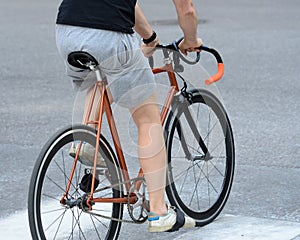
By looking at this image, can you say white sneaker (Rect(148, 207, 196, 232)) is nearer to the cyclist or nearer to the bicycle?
the cyclist

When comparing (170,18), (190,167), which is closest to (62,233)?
(190,167)

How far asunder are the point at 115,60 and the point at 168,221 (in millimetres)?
962

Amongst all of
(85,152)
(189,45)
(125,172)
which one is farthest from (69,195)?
(189,45)

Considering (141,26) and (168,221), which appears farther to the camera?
(141,26)

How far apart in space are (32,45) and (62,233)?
8.52 m

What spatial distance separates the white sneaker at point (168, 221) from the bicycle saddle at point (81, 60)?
91 centimetres

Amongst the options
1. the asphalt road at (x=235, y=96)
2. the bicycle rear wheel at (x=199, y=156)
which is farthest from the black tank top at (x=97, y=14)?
the asphalt road at (x=235, y=96)

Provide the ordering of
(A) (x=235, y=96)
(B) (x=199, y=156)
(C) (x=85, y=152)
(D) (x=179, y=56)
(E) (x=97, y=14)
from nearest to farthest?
(E) (x=97, y=14), (C) (x=85, y=152), (D) (x=179, y=56), (B) (x=199, y=156), (A) (x=235, y=96)

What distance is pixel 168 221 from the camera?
16.1 feet

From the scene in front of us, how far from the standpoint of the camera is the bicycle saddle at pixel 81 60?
451 centimetres

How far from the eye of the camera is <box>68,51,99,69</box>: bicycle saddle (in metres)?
4.51

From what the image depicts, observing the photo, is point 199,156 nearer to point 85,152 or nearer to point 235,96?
point 85,152

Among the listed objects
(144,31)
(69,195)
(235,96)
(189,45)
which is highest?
(144,31)

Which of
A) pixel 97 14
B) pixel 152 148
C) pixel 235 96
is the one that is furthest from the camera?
pixel 235 96
